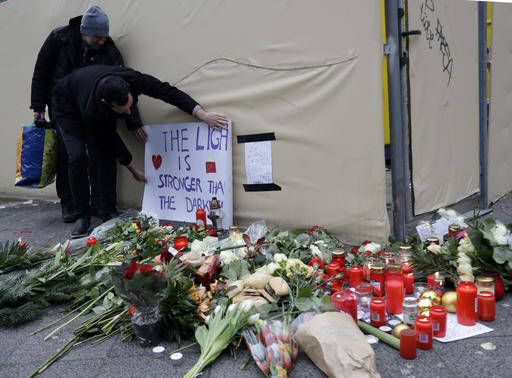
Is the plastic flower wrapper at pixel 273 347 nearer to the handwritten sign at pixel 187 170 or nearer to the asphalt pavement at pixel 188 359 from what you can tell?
the asphalt pavement at pixel 188 359

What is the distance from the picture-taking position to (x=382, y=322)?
6.17 feet

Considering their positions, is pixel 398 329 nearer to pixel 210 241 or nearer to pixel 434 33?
pixel 210 241

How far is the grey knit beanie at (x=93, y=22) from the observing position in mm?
3742

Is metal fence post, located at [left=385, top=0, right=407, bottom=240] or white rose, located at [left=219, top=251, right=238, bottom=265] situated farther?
metal fence post, located at [left=385, top=0, right=407, bottom=240]

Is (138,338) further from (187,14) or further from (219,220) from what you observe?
(187,14)

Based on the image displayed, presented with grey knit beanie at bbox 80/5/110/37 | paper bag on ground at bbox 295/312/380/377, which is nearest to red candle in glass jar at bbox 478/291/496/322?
paper bag on ground at bbox 295/312/380/377

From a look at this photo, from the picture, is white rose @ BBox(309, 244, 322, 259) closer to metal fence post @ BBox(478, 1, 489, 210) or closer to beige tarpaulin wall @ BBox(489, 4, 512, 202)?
metal fence post @ BBox(478, 1, 489, 210)

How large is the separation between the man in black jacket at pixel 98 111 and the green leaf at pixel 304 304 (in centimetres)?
200

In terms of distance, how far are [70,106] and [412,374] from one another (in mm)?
3478

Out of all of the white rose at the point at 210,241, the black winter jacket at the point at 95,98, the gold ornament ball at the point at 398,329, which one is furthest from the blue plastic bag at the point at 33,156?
the gold ornament ball at the point at 398,329

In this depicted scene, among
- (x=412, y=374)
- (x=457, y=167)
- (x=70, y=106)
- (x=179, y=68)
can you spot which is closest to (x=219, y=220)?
(x=179, y=68)

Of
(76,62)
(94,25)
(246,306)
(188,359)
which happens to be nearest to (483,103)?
(246,306)

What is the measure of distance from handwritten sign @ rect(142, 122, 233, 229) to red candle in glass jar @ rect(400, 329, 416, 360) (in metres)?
2.09

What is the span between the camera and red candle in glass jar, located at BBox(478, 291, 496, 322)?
188 cm
